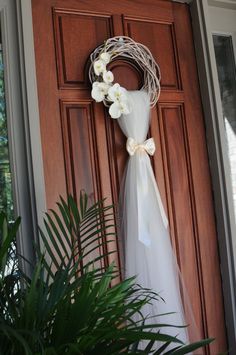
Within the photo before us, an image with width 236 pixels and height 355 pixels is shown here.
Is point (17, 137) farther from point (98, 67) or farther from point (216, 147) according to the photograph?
point (216, 147)

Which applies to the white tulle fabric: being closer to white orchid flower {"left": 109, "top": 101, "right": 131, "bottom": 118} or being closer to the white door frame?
white orchid flower {"left": 109, "top": 101, "right": 131, "bottom": 118}

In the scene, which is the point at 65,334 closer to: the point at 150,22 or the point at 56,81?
the point at 56,81

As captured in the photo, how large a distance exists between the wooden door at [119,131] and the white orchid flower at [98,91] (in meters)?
0.07

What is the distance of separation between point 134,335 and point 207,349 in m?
0.98

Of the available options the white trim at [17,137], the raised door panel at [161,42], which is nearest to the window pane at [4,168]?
the white trim at [17,137]

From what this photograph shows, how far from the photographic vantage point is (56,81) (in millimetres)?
1438

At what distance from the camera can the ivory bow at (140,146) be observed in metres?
1.46

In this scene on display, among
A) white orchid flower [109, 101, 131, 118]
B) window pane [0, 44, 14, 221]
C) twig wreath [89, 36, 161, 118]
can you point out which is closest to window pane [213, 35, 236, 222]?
twig wreath [89, 36, 161, 118]

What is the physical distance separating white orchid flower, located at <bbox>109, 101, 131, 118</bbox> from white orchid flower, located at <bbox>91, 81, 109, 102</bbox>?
61mm

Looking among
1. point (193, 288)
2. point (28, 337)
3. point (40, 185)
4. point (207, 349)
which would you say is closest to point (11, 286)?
point (28, 337)

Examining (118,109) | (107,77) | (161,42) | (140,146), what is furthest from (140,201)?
(161,42)

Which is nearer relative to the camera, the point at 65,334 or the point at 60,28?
the point at 65,334

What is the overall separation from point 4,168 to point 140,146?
56cm

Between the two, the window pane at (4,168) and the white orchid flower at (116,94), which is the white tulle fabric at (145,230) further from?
the window pane at (4,168)
